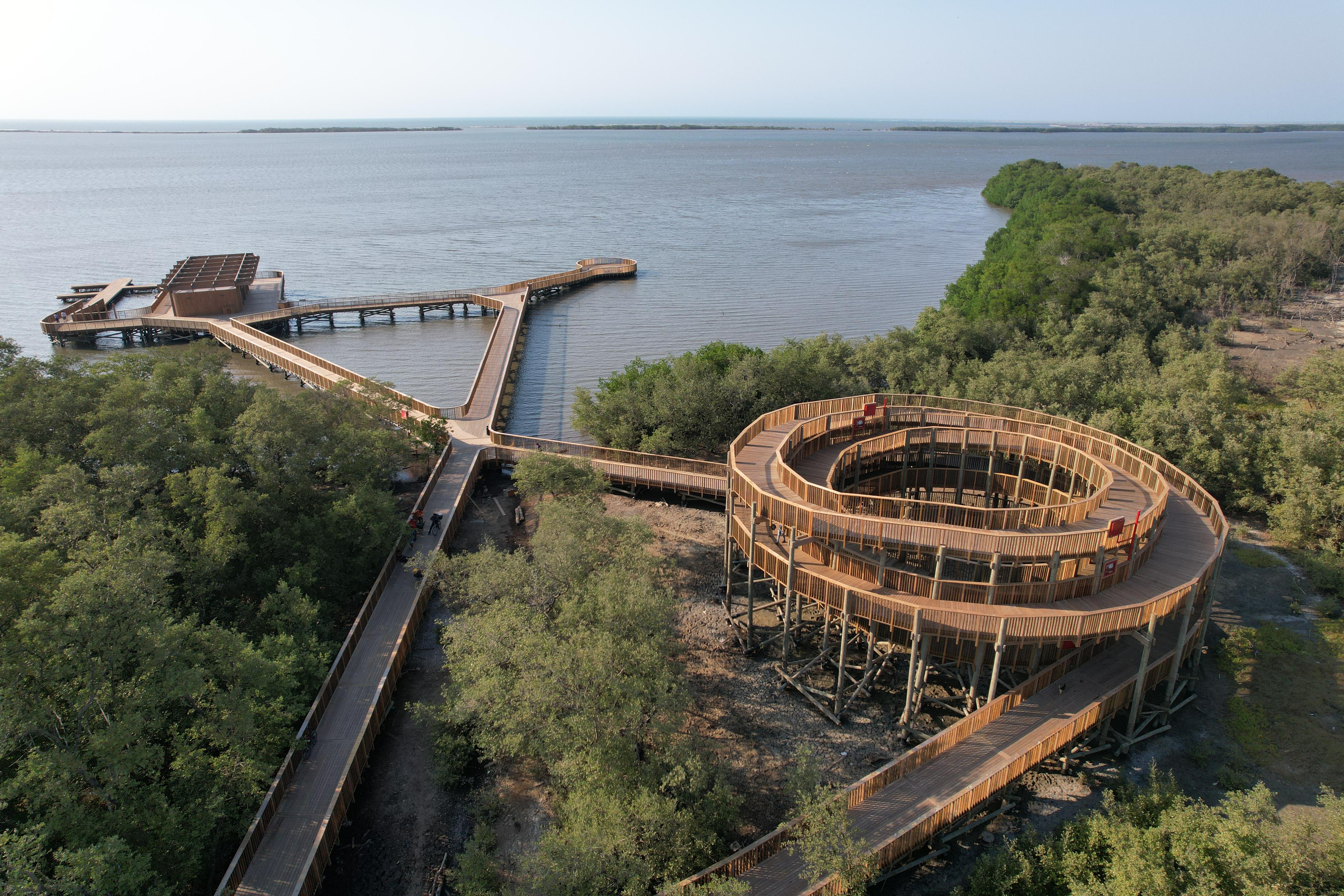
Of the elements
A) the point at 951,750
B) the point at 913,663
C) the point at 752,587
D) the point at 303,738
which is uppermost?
the point at 752,587

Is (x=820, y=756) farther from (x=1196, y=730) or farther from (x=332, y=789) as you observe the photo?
(x=332, y=789)

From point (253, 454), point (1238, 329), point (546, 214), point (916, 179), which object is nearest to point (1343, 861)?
point (253, 454)

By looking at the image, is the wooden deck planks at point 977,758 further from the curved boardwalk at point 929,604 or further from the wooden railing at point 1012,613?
the wooden railing at point 1012,613

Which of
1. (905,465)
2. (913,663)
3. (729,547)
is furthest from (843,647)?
A: (905,465)

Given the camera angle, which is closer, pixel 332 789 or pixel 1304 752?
pixel 332 789

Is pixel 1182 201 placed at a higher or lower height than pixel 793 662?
higher

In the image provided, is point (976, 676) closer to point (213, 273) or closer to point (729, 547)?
point (729, 547)
